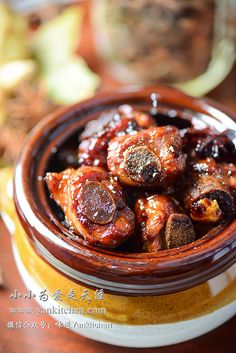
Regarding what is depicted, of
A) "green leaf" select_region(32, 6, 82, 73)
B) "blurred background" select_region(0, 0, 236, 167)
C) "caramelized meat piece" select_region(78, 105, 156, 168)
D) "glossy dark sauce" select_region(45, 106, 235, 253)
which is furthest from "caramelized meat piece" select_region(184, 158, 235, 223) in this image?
"green leaf" select_region(32, 6, 82, 73)

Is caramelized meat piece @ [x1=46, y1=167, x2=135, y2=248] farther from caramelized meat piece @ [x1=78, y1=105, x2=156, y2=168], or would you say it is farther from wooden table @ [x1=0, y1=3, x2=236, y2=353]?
wooden table @ [x1=0, y1=3, x2=236, y2=353]

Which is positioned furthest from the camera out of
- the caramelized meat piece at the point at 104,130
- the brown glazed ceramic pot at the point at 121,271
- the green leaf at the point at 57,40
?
Answer: the green leaf at the point at 57,40

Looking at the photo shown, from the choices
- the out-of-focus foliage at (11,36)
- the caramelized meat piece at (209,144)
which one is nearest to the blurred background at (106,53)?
the out-of-focus foliage at (11,36)

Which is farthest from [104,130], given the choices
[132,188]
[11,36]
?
[11,36]

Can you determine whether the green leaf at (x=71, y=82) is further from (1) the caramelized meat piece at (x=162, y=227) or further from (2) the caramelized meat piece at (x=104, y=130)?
(1) the caramelized meat piece at (x=162, y=227)

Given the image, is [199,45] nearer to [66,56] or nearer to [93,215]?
[66,56]

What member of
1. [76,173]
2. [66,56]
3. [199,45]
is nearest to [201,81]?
[199,45]

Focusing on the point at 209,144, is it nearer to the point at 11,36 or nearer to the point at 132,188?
the point at 132,188

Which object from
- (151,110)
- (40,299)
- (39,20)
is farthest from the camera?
(39,20)
